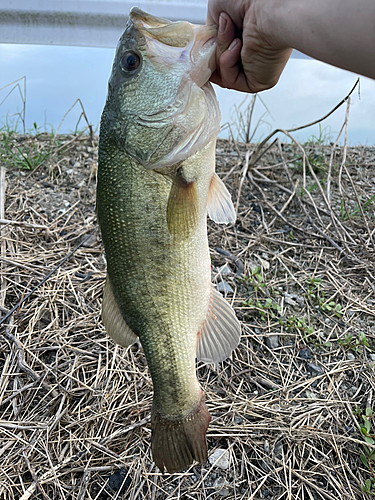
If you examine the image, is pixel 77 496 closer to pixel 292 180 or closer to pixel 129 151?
pixel 129 151

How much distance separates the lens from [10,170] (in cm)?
440

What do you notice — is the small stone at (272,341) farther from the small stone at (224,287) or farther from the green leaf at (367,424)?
the green leaf at (367,424)

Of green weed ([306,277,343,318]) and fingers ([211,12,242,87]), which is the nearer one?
fingers ([211,12,242,87])

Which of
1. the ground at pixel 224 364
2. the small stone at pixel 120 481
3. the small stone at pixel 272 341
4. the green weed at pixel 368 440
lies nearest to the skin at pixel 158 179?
the small stone at pixel 120 481

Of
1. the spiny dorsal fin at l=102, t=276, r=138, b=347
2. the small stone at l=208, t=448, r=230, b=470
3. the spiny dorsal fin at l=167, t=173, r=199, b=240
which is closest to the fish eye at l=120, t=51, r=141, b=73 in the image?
the spiny dorsal fin at l=167, t=173, r=199, b=240

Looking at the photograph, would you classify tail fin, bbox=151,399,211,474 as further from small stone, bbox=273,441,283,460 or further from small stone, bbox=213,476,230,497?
small stone, bbox=273,441,283,460

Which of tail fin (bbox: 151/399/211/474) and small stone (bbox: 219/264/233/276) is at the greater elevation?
tail fin (bbox: 151/399/211/474)

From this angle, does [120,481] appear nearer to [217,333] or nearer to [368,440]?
[217,333]

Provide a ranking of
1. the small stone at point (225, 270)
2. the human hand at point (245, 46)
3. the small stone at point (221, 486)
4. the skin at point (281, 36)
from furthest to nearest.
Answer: the small stone at point (225, 270) → the small stone at point (221, 486) → the human hand at point (245, 46) → the skin at point (281, 36)

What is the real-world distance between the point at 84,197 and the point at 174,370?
2844 millimetres

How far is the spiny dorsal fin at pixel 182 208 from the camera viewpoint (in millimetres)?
1559

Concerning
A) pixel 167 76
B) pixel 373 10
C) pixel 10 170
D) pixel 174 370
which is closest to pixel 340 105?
pixel 167 76

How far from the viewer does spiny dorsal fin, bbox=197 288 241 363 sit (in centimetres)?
187

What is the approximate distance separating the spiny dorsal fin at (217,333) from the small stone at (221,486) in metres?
0.82
